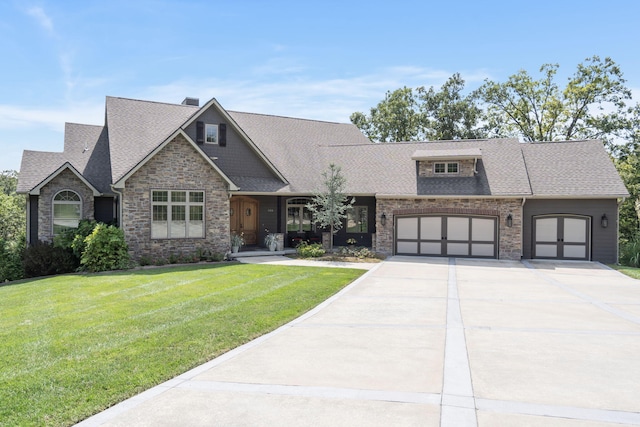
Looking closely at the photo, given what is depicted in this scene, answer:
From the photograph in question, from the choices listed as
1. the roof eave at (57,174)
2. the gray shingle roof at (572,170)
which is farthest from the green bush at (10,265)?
the gray shingle roof at (572,170)

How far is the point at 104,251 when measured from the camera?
16.2m

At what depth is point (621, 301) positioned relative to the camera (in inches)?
448

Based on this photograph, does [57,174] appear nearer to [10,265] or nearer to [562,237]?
[10,265]

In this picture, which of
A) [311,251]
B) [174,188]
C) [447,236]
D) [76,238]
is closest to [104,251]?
[76,238]

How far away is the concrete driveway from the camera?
483cm

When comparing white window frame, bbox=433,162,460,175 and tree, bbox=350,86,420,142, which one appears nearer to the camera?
white window frame, bbox=433,162,460,175

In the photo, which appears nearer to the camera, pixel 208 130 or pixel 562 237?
pixel 562 237

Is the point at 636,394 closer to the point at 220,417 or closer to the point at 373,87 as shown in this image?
the point at 220,417

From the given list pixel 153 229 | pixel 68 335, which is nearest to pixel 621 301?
pixel 68 335

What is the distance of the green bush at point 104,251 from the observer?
16109 mm

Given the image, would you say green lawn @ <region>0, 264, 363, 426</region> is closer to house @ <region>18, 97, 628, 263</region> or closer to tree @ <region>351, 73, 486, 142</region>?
house @ <region>18, 97, 628, 263</region>

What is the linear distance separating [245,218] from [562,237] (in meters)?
14.5

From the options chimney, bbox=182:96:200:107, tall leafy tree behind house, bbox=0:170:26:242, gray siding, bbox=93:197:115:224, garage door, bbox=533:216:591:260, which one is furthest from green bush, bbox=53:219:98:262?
tall leafy tree behind house, bbox=0:170:26:242

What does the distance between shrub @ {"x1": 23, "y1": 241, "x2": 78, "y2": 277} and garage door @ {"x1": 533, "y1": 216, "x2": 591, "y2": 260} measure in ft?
63.4
